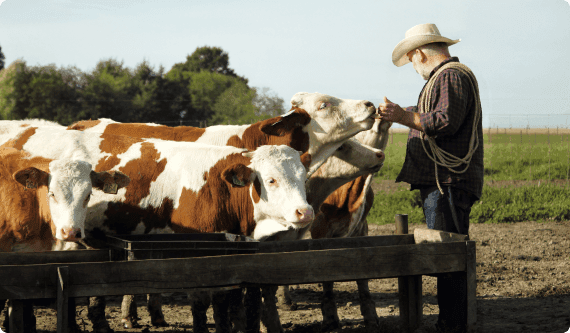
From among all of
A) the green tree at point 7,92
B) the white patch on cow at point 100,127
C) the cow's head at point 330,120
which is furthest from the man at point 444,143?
the green tree at point 7,92

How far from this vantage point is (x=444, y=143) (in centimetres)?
434

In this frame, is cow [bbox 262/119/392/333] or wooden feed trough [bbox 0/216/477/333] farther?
cow [bbox 262/119/392/333]

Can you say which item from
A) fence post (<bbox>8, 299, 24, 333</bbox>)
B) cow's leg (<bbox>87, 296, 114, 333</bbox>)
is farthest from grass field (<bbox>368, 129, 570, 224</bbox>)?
fence post (<bbox>8, 299, 24, 333</bbox>)

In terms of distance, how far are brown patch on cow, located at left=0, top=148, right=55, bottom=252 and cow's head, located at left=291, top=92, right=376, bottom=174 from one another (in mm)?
2453

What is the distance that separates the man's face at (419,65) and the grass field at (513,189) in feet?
21.1

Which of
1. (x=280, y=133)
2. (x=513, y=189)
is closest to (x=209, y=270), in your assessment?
(x=280, y=133)

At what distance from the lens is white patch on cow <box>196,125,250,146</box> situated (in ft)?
18.7

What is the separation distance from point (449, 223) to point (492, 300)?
2.30 meters

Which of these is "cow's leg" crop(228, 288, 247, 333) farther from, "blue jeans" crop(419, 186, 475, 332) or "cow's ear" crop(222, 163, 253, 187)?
"blue jeans" crop(419, 186, 475, 332)

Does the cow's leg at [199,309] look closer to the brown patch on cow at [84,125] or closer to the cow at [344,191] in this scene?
the cow at [344,191]

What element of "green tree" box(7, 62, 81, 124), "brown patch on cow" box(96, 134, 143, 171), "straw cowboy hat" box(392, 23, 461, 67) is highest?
"green tree" box(7, 62, 81, 124)

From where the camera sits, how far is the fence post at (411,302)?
4.04 metres

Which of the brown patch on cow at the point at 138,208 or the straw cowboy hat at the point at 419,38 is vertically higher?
the straw cowboy hat at the point at 419,38

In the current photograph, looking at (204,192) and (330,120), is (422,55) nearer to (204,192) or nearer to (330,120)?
(330,120)
